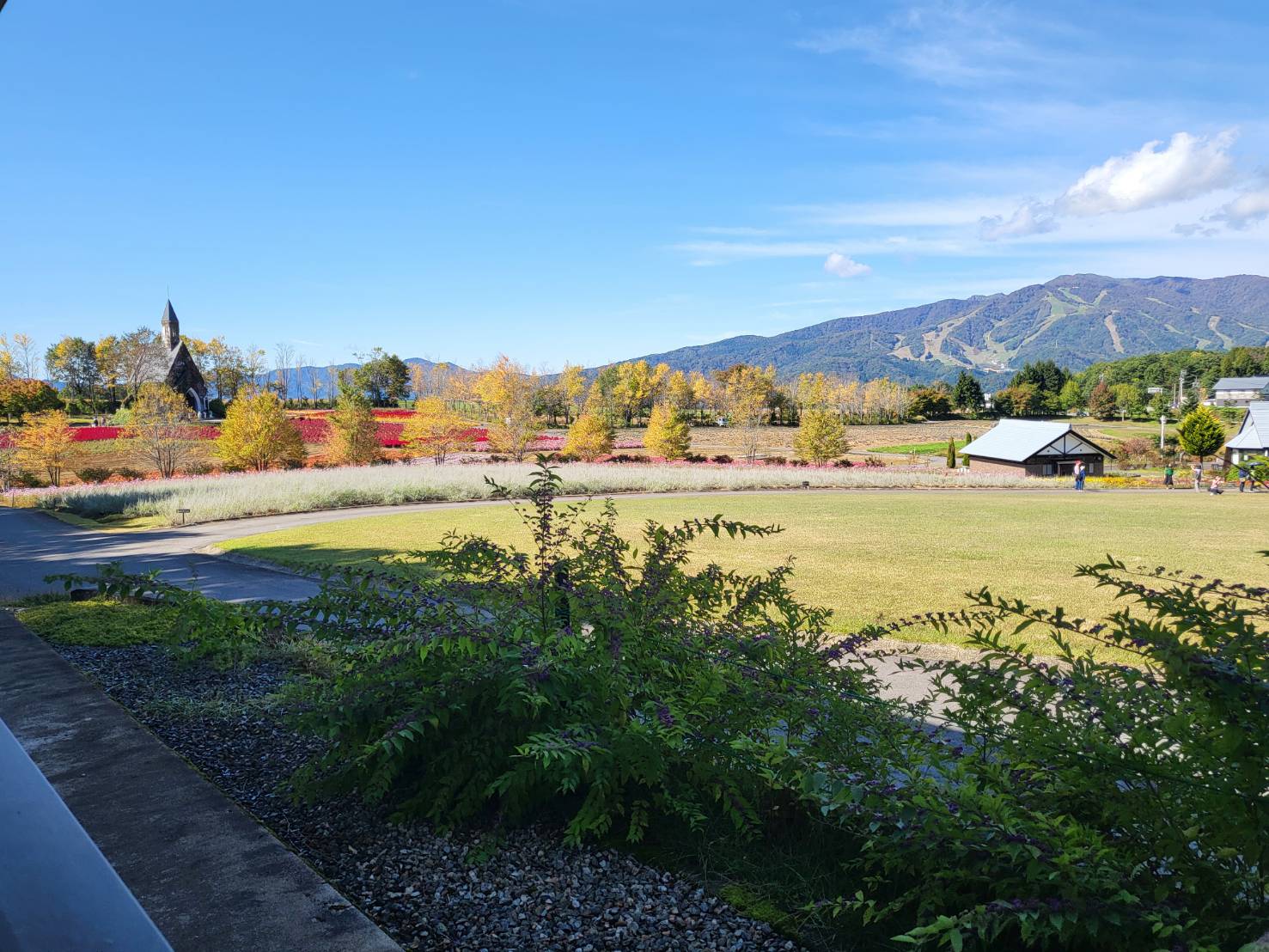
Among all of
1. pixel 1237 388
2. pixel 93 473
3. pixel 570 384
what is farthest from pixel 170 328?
pixel 1237 388

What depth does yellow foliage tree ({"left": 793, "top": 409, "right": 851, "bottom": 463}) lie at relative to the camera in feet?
144

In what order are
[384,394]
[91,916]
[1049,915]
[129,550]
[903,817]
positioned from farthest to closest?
[384,394]
[129,550]
[903,817]
[1049,915]
[91,916]

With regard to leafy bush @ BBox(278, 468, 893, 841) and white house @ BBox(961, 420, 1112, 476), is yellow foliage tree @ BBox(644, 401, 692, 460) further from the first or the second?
leafy bush @ BBox(278, 468, 893, 841)

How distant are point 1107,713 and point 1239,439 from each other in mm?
52805

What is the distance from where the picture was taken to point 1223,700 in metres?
1.74

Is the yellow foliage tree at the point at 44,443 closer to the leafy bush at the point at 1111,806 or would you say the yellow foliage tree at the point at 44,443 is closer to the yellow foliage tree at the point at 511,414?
the yellow foliage tree at the point at 511,414

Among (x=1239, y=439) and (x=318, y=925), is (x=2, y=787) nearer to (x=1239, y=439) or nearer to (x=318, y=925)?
(x=318, y=925)

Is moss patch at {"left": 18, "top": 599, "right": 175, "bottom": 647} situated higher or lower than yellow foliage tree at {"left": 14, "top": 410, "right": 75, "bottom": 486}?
lower

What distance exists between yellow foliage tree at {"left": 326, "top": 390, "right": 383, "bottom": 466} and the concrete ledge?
3187cm

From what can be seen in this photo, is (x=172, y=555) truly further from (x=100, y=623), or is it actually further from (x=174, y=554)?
(x=100, y=623)

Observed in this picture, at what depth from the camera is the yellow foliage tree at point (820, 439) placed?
4403 cm

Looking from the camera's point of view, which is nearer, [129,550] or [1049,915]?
[1049,915]

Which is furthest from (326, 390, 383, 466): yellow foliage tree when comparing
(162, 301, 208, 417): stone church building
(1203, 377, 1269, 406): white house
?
(1203, 377, 1269, 406): white house

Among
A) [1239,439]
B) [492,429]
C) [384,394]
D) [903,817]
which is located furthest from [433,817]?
[384,394]
